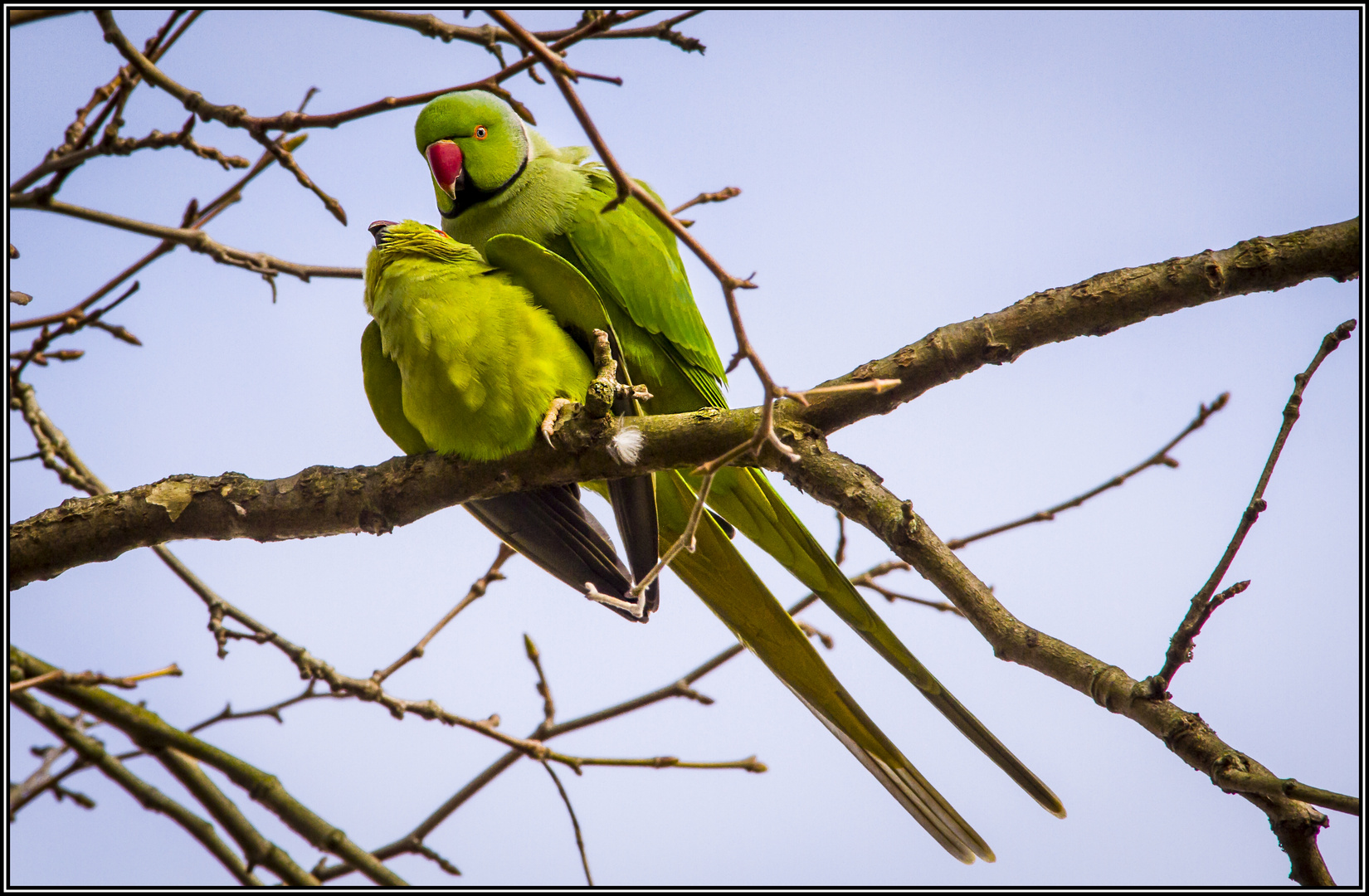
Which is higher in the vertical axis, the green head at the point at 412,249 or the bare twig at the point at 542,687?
the green head at the point at 412,249

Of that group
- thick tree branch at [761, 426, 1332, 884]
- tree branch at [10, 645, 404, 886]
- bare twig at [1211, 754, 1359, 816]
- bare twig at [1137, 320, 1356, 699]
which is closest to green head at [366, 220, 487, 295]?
thick tree branch at [761, 426, 1332, 884]

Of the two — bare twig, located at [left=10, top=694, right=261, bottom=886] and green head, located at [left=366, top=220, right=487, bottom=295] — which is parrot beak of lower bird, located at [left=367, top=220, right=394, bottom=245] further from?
bare twig, located at [left=10, top=694, right=261, bottom=886]

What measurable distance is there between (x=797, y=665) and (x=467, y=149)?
189 cm

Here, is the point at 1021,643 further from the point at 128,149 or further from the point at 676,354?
the point at 128,149

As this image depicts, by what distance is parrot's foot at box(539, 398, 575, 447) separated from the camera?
1.90 metres

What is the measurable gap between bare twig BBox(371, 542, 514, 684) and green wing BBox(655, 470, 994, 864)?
0.49 meters

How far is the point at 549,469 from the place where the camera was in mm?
1926

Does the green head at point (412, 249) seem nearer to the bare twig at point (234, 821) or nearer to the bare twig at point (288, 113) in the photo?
the bare twig at point (288, 113)

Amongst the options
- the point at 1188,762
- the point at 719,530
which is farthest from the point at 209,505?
the point at 1188,762

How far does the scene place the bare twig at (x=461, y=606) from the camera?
2.35 meters

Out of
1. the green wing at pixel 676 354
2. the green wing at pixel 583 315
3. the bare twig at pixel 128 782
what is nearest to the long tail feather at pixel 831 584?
the green wing at pixel 676 354

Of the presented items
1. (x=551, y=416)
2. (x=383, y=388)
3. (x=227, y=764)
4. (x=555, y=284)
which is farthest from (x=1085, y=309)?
(x=227, y=764)

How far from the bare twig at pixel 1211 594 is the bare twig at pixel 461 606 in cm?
155

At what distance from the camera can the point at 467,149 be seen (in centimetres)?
297
